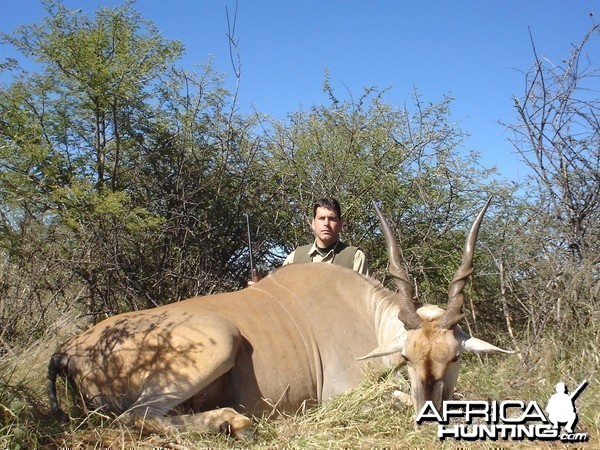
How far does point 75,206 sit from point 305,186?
2451mm

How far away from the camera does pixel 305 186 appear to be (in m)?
6.91

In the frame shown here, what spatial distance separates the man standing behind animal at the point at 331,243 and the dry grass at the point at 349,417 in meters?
1.28

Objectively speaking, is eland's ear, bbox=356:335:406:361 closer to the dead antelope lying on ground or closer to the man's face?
the dead antelope lying on ground

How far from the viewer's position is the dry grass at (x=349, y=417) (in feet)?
10.9

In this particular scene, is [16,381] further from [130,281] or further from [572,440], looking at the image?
[572,440]

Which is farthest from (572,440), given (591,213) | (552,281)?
(591,213)

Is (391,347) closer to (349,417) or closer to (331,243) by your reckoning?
(349,417)

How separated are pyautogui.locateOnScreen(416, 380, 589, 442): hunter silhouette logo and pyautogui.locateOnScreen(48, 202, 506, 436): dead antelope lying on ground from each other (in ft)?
0.35

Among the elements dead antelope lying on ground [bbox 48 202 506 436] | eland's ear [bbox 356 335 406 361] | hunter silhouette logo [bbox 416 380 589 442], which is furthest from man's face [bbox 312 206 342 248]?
hunter silhouette logo [bbox 416 380 589 442]

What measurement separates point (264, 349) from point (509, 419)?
1.59 m

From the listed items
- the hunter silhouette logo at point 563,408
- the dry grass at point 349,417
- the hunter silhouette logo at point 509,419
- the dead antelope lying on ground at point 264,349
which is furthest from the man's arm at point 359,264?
the hunter silhouette logo at point 563,408

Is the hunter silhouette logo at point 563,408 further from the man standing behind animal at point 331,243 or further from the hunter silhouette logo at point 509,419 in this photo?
the man standing behind animal at point 331,243

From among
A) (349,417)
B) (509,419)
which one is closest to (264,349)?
(349,417)

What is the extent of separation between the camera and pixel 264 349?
4.20 m
